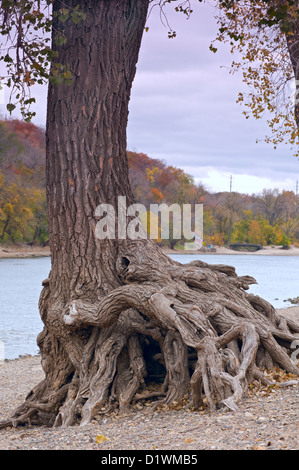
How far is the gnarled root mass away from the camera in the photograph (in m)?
5.78

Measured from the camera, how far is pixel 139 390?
640 cm

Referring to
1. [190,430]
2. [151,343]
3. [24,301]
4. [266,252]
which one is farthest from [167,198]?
[190,430]

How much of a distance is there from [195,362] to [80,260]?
1861 millimetres

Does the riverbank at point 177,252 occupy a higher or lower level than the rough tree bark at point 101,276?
lower

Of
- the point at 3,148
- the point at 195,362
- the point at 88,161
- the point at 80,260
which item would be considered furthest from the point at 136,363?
the point at 3,148

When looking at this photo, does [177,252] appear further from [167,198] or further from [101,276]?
[101,276]

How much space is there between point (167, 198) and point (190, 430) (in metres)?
74.5

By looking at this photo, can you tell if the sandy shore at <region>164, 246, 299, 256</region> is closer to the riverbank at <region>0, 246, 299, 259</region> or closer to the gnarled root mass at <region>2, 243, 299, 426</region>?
the riverbank at <region>0, 246, 299, 259</region>

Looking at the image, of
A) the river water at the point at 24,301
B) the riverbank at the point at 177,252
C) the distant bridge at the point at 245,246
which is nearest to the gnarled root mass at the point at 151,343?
the river water at the point at 24,301

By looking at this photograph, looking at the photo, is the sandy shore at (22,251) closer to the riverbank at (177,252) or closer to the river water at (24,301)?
the riverbank at (177,252)

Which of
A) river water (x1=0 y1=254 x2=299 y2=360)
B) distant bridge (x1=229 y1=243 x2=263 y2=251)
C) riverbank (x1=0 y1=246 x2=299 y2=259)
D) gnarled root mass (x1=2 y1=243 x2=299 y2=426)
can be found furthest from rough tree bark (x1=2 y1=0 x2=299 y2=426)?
distant bridge (x1=229 y1=243 x2=263 y2=251)

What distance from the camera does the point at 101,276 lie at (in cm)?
677

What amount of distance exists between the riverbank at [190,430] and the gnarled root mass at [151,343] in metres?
0.22

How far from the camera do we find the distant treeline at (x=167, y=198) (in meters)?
61.9
